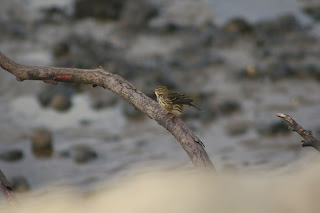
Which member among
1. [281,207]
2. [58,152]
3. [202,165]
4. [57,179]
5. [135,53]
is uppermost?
[135,53]

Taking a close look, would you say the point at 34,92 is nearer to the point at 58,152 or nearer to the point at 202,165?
the point at 58,152

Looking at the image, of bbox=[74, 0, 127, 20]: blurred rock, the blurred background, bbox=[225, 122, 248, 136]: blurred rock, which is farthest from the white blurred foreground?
bbox=[74, 0, 127, 20]: blurred rock

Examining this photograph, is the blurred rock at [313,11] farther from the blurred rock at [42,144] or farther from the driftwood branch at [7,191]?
the driftwood branch at [7,191]

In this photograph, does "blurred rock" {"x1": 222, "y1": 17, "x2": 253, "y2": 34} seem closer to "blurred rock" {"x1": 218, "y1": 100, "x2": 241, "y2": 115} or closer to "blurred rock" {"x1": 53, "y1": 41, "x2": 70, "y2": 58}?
"blurred rock" {"x1": 218, "y1": 100, "x2": 241, "y2": 115}

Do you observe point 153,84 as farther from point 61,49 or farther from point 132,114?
point 61,49

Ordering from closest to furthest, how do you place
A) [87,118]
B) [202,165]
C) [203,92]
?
[202,165], [87,118], [203,92]

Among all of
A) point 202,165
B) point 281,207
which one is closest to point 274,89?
point 202,165
